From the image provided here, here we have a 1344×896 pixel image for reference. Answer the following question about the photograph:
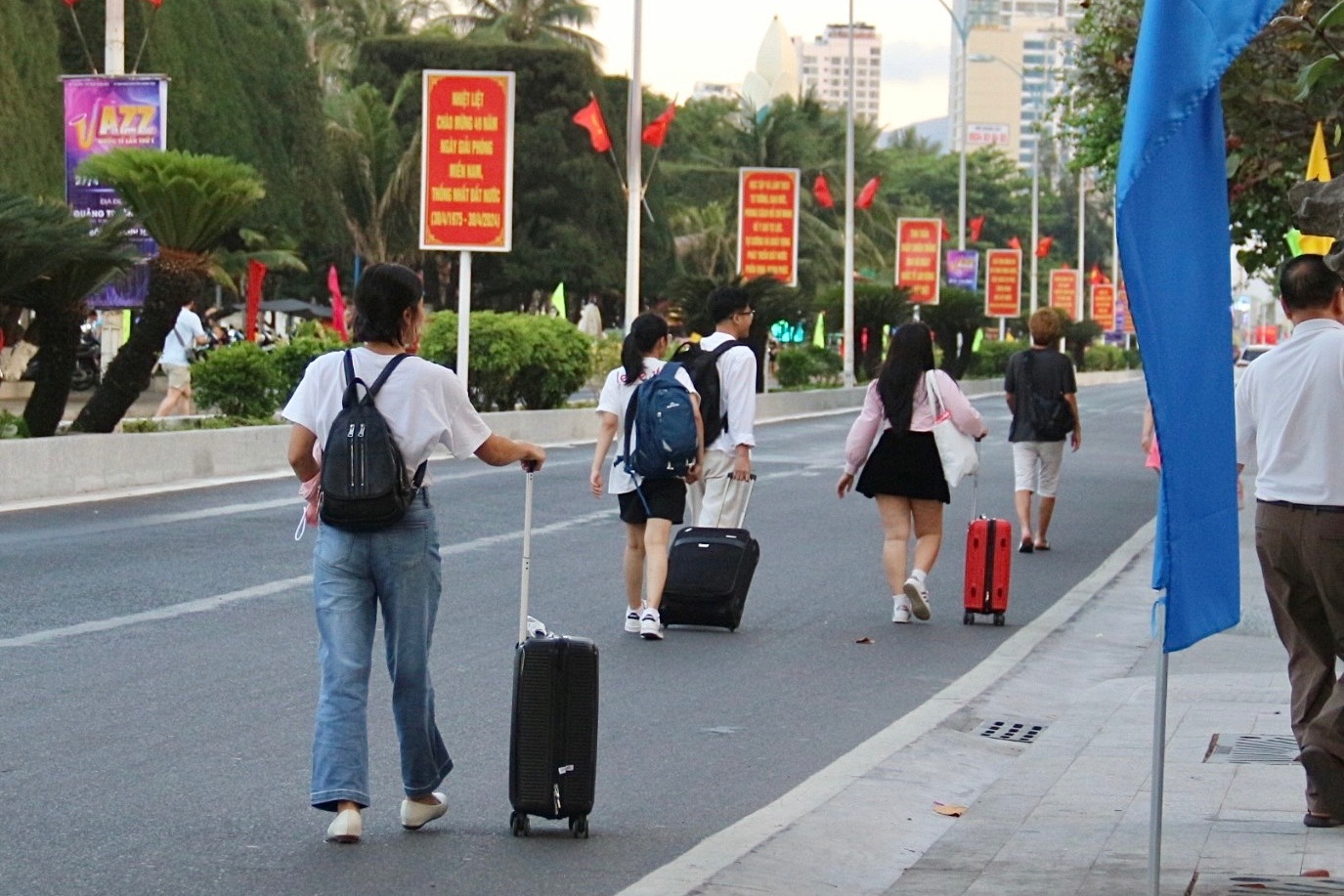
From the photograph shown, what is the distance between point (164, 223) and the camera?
Answer: 20.7 m

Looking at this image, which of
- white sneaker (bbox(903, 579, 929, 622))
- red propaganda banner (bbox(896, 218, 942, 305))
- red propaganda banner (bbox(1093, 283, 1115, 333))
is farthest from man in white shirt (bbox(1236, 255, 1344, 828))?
red propaganda banner (bbox(1093, 283, 1115, 333))

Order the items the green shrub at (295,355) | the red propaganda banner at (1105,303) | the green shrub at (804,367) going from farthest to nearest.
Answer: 1. the red propaganda banner at (1105,303)
2. the green shrub at (804,367)
3. the green shrub at (295,355)

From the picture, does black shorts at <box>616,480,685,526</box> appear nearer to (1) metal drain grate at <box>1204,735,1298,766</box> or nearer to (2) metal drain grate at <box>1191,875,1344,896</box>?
(1) metal drain grate at <box>1204,735,1298,766</box>

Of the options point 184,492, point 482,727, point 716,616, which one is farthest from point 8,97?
point 482,727

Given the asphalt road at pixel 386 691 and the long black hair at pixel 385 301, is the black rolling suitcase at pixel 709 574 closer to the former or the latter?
the asphalt road at pixel 386 691

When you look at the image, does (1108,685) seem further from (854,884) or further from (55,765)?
(55,765)

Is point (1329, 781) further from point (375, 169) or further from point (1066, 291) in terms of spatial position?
point (1066, 291)

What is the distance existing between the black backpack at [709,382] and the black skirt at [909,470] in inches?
35.4

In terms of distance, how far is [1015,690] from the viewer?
10609 mm

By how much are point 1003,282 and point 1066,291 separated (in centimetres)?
1981

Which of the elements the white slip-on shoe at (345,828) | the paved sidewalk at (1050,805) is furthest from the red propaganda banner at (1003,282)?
the white slip-on shoe at (345,828)

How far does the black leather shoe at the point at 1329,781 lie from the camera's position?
666cm

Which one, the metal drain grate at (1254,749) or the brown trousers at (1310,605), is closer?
the brown trousers at (1310,605)

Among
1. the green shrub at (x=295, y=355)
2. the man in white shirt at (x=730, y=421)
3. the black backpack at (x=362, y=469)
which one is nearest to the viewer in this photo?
the black backpack at (x=362, y=469)
